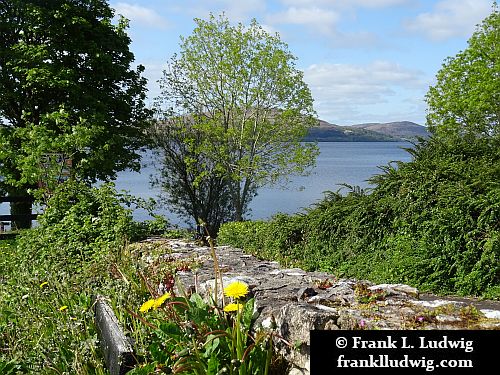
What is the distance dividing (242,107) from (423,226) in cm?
1732

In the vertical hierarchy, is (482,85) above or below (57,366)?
above

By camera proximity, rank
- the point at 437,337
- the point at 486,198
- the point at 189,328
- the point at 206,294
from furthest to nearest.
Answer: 1. the point at 486,198
2. the point at 206,294
3. the point at 189,328
4. the point at 437,337

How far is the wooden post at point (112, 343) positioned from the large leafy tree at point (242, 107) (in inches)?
679

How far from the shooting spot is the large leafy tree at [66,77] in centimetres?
1797

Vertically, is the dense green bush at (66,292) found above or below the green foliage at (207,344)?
below

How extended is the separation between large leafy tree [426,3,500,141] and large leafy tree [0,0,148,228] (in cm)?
1198

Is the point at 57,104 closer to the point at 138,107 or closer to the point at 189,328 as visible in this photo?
the point at 138,107

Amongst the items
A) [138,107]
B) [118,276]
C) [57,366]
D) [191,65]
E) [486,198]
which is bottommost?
[57,366]

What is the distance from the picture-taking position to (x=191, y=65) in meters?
22.5

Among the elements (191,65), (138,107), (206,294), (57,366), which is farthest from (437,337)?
(191,65)

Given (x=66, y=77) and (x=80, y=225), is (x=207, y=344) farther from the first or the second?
(x=66, y=77)

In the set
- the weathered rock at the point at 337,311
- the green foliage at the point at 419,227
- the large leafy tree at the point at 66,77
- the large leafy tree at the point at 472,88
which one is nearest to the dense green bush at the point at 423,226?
the green foliage at the point at 419,227

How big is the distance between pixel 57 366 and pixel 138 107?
58.7 feet

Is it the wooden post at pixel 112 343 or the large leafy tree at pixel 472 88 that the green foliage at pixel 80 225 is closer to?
the wooden post at pixel 112 343
